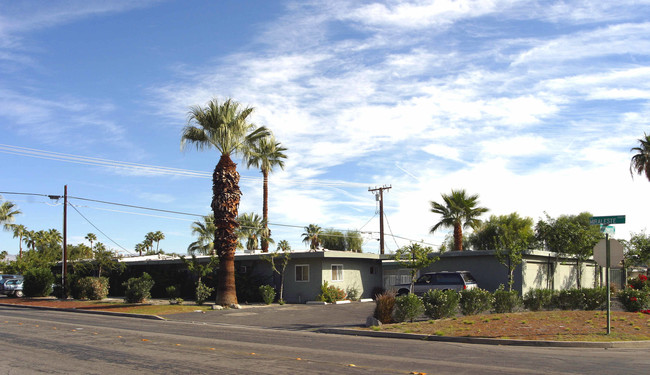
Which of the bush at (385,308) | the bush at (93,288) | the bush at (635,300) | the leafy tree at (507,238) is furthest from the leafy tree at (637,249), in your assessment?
the bush at (93,288)

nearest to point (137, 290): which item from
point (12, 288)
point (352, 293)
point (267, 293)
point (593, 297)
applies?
point (267, 293)

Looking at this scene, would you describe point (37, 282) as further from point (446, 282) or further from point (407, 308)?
point (407, 308)

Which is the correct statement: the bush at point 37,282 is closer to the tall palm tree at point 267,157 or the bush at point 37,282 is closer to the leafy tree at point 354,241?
the tall palm tree at point 267,157

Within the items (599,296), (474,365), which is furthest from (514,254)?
(474,365)

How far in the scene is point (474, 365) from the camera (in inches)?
424

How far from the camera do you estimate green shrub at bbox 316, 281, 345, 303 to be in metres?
31.1

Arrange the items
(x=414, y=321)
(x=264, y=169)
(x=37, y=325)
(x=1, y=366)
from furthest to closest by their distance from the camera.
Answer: (x=264, y=169), (x=414, y=321), (x=37, y=325), (x=1, y=366)

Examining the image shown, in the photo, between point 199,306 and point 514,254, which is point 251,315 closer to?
point 199,306

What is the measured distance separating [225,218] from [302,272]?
681 centimetres

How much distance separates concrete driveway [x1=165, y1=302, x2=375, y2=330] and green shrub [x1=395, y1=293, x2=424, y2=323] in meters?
1.44

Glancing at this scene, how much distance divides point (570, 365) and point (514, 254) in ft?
51.2

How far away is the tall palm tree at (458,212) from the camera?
4028 cm

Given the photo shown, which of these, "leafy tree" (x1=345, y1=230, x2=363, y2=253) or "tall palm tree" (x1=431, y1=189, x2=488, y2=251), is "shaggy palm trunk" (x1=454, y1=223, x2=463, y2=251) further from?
"leafy tree" (x1=345, y1=230, x2=363, y2=253)

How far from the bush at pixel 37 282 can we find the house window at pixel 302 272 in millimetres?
18114
